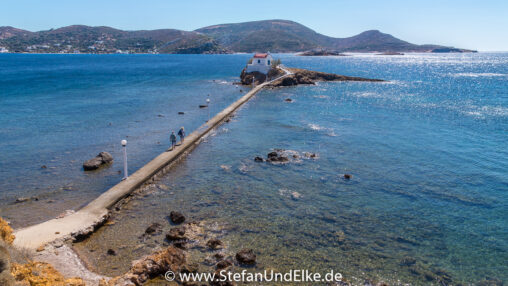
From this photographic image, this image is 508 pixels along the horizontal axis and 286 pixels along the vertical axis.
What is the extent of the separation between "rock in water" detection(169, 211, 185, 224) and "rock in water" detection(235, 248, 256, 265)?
3.61 m

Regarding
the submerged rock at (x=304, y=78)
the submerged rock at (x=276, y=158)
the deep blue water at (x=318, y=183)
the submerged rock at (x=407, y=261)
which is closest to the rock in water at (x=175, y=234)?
the deep blue water at (x=318, y=183)

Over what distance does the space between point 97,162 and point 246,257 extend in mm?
14059

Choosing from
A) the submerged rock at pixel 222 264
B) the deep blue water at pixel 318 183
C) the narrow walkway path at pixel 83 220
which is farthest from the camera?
the deep blue water at pixel 318 183

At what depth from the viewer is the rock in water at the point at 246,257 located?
11320mm

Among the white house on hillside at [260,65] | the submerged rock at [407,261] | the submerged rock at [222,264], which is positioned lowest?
the submerged rock at [407,261]

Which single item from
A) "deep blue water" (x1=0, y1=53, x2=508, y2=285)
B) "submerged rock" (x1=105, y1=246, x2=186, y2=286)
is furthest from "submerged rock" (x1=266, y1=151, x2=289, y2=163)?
"submerged rock" (x1=105, y1=246, x2=186, y2=286)

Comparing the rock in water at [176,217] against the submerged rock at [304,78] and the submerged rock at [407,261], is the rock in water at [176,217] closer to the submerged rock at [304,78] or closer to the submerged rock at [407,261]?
the submerged rock at [407,261]

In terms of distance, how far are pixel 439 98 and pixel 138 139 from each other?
53.6 metres

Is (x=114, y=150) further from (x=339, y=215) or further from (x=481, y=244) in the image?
(x=481, y=244)

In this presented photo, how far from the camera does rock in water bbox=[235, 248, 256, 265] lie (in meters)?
11.3

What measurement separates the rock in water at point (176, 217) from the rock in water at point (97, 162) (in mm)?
9172

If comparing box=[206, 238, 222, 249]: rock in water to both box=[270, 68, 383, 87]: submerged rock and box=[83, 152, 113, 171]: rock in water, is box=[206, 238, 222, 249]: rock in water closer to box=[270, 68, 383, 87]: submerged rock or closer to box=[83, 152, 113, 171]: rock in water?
box=[83, 152, 113, 171]: rock in water

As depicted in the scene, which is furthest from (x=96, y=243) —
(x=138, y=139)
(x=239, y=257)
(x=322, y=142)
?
(x=322, y=142)

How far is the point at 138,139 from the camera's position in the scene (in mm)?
28188
